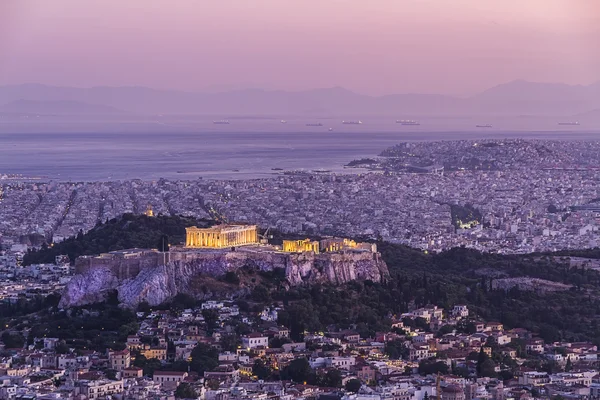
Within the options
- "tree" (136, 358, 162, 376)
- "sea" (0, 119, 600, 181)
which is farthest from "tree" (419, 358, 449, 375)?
"sea" (0, 119, 600, 181)

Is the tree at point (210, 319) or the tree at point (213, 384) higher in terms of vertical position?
the tree at point (210, 319)

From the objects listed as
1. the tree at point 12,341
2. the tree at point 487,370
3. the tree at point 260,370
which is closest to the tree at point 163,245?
the tree at point 12,341

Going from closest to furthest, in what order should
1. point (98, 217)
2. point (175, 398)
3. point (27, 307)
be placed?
point (175, 398), point (27, 307), point (98, 217)

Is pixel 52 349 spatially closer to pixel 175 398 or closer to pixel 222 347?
pixel 222 347

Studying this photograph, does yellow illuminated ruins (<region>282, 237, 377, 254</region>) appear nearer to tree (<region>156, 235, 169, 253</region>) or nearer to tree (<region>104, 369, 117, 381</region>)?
tree (<region>156, 235, 169, 253</region>)

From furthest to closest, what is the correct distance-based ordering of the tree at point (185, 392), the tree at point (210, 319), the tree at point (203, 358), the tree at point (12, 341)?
the tree at point (210, 319)
the tree at point (12, 341)
the tree at point (203, 358)
the tree at point (185, 392)

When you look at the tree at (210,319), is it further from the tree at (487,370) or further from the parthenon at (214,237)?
the tree at (487,370)

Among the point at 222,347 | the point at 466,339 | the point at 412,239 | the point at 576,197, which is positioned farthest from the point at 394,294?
the point at 576,197
